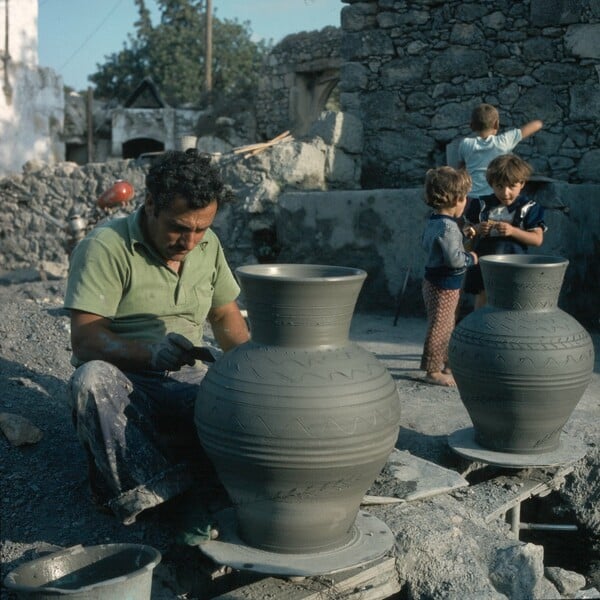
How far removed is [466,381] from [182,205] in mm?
1680

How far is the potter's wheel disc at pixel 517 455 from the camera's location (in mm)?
3750

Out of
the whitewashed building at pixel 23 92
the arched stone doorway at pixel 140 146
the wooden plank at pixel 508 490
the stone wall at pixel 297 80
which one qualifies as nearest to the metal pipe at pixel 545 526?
the wooden plank at pixel 508 490

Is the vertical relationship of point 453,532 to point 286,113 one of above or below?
below

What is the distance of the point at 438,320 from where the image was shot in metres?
5.10

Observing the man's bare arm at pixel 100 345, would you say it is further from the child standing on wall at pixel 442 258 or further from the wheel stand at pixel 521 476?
the child standing on wall at pixel 442 258

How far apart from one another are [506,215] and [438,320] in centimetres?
80

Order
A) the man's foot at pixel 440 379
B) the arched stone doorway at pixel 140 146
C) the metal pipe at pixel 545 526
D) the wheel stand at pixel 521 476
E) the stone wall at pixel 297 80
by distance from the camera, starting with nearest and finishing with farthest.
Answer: the wheel stand at pixel 521 476, the metal pipe at pixel 545 526, the man's foot at pixel 440 379, the stone wall at pixel 297 80, the arched stone doorway at pixel 140 146

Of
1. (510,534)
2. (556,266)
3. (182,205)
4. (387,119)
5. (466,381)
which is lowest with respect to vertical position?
(510,534)

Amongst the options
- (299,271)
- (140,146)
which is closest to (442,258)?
(299,271)

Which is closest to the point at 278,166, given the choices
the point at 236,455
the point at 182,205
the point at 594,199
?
the point at 594,199

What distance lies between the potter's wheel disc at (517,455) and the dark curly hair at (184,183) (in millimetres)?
1741

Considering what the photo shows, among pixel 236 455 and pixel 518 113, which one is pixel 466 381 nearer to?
pixel 236 455

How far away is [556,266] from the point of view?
3748 mm

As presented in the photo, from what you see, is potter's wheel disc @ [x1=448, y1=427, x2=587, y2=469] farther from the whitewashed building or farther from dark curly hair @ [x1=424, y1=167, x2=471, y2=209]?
the whitewashed building
